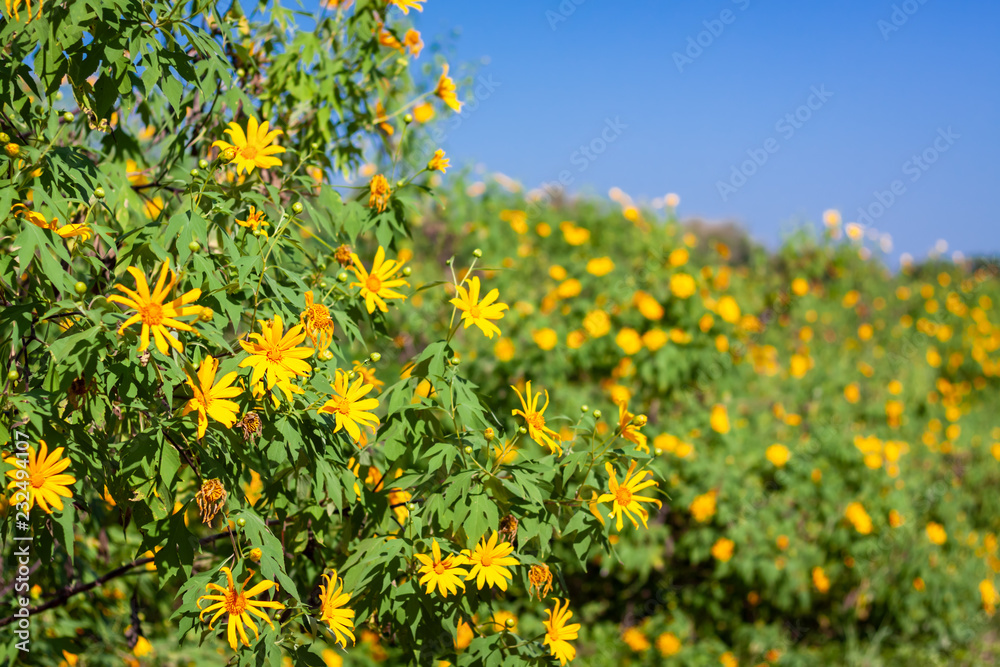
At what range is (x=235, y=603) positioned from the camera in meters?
1.26

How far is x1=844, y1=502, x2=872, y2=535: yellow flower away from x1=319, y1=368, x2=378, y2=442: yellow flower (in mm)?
3263

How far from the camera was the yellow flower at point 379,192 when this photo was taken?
63.0 inches

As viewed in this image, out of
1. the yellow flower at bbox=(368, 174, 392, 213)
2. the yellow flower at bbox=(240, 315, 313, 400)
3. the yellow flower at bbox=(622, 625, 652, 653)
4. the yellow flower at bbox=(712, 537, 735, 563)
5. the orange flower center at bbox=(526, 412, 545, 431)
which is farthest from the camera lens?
the yellow flower at bbox=(622, 625, 652, 653)

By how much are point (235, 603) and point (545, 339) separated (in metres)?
2.73

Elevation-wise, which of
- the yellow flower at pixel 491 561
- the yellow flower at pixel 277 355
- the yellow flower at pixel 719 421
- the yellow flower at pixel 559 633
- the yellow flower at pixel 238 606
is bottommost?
the yellow flower at pixel 238 606

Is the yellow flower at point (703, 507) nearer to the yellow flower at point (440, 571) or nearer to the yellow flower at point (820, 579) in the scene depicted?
the yellow flower at point (820, 579)

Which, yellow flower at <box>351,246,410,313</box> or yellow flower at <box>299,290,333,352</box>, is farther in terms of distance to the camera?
yellow flower at <box>351,246,410,313</box>

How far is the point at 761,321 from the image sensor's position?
6348 mm

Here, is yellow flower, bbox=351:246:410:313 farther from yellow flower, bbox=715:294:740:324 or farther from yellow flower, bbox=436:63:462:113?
yellow flower, bbox=715:294:740:324

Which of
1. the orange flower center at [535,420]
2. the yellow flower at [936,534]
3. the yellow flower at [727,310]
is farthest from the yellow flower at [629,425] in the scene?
the yellow flower at [936,534]

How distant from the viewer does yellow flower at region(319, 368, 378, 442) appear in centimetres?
129

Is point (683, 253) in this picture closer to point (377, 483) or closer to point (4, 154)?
point (377, 483)

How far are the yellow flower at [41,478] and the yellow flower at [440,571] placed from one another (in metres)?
0.58

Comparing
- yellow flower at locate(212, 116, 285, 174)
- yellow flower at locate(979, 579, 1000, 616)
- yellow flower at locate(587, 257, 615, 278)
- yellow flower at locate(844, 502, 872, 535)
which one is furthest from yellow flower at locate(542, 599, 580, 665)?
yellow flower at locate(979, 579, 1000, 616)
